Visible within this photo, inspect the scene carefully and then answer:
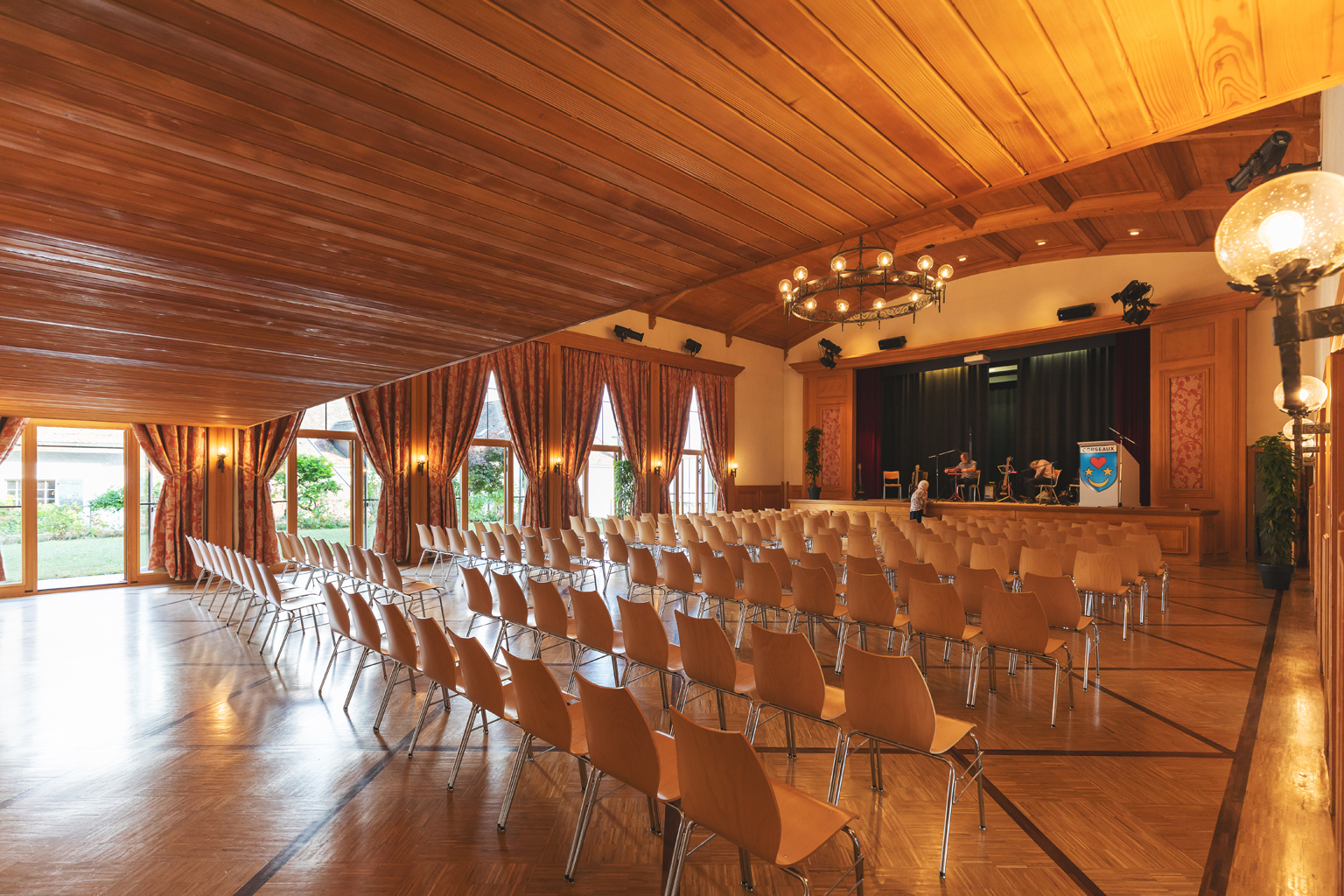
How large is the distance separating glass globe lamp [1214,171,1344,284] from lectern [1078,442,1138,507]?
39.5ft

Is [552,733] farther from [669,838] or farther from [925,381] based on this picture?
[925,381]

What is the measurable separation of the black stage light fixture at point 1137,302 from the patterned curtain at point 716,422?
8.43 m

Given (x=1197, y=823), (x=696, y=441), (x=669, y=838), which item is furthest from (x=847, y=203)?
(x=696, y=441)

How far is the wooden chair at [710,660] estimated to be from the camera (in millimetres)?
3230

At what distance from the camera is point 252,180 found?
2.17 meters

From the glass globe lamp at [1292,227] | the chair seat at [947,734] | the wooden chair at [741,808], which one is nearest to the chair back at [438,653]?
the wooden chair at [741,808]

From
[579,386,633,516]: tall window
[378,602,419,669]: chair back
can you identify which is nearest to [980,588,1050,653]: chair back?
[378,602,419,669]: chair back

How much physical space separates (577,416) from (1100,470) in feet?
33.0

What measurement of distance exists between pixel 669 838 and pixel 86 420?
1061 cm

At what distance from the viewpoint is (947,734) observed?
8.71 feet

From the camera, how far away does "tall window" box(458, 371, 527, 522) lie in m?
12.1

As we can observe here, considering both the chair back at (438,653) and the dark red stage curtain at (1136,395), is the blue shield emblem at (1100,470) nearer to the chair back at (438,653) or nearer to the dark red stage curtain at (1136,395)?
the dark red stage curtain at (1136,395)

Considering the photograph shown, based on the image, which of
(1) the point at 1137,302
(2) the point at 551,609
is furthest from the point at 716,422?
(2) the point at 551,609

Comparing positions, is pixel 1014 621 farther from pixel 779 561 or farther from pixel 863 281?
pixel 863 281
